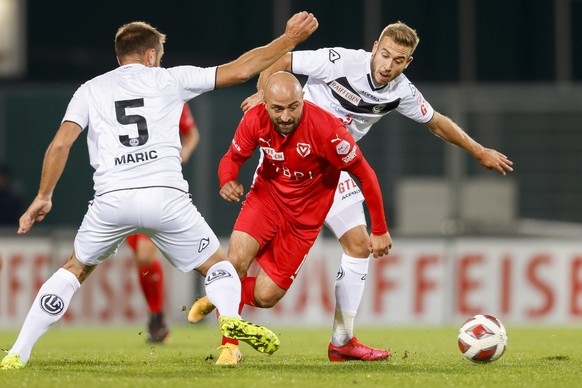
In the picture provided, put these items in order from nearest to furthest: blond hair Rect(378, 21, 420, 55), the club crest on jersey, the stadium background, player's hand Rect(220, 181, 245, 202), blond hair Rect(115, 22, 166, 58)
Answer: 1. blond hair Rect(115, 22, 166, 58)
2. player's hand Rect(220, 181, 245, 202)
3. the club crest on jersey
4. blond hair Rect(378, 21, 420, 55)
5. the stadium background

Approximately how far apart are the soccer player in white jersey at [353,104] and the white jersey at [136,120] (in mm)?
939

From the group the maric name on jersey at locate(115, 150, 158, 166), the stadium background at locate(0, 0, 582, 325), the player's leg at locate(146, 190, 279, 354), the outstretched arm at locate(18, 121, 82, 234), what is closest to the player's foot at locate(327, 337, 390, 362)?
the player's leg at locate(146, 190, 279, 354)

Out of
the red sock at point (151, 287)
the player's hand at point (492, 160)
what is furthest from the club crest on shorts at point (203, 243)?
the red sock at point (151, 287)

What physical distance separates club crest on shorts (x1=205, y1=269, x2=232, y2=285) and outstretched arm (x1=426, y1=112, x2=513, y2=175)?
6.90 ft

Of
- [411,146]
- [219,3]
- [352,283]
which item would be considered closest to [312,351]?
[352,283]

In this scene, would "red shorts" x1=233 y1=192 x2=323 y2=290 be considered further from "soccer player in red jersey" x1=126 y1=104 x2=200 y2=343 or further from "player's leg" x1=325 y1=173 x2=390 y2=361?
"soccer player in red jersey" x1=126 y1=104 x2=200 y2=343

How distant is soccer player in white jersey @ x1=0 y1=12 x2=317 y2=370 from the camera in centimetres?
728

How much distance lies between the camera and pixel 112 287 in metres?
13.9

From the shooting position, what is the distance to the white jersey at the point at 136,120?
732 centimetres

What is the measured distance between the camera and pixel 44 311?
7301 millimetres

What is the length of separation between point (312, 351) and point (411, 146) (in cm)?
629

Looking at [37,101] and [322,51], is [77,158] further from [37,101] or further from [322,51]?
[322,51]

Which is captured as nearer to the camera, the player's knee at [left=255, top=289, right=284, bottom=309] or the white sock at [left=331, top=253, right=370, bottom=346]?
the player's knee at [left=255, top=289, right=284, bottom=309]

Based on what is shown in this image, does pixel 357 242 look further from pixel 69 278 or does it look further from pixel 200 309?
pixel 69 278
